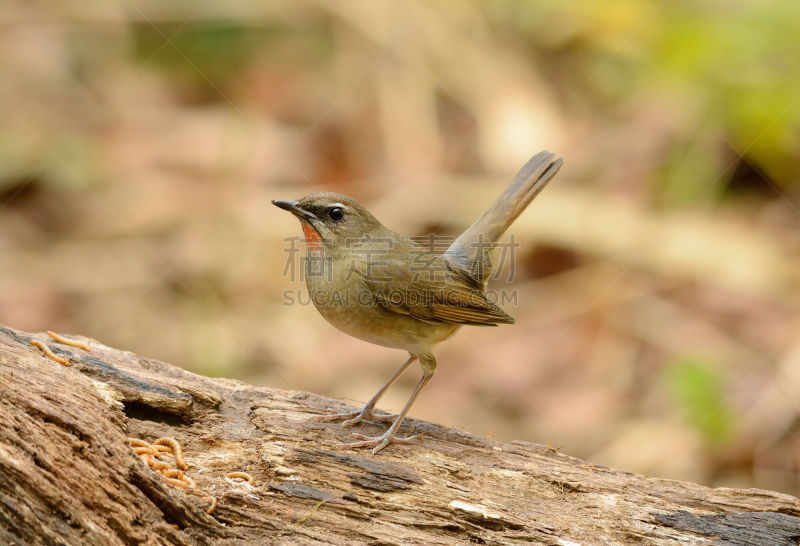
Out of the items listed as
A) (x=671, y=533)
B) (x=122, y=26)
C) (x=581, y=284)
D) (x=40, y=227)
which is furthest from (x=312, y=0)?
(x=671, y=533)

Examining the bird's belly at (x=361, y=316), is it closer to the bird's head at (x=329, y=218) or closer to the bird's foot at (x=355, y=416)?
the bird's head at (x=329, y=218)

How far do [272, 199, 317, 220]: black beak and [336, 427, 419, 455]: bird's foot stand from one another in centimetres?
147

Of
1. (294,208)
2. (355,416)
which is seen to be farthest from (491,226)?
(355,416)

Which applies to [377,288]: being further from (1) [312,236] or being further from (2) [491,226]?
(2) [491,226]

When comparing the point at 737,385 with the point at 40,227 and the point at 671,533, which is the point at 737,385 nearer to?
the point at 671,533

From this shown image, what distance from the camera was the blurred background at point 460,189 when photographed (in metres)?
7.38

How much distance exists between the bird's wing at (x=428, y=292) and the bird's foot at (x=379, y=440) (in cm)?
79

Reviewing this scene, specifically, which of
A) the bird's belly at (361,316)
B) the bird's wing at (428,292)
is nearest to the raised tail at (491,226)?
the bird's wing at (428,292)

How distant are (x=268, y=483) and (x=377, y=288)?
5.12ft

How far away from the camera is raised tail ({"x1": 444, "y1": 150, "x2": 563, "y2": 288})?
5805 millimetres

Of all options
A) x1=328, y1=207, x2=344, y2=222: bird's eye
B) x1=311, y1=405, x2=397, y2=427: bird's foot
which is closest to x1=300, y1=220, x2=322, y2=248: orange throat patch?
x1=328, y1=207, x2=344, y2=222: bird's eye

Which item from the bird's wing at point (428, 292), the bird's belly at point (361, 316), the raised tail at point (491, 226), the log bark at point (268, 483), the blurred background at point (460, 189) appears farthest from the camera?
the blurred background at point (460, 189)

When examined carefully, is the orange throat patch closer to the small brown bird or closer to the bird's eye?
the small brown bird

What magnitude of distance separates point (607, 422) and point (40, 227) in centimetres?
678
